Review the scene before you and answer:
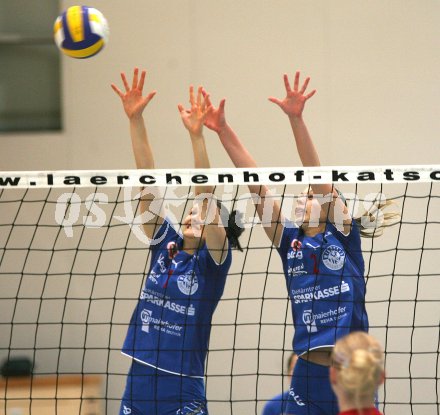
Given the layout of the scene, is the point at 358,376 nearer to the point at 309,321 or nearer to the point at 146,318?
the point at 309,321

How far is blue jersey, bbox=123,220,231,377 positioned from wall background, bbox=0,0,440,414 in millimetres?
3082

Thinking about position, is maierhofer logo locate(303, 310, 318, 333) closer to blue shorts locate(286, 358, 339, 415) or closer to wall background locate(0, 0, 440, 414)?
blue shorts locate(286, 358, 339, 415)

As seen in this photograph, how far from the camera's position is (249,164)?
4926 mm

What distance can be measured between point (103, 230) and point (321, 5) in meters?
2.78

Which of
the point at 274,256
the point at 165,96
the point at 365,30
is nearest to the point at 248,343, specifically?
the point at 274,256

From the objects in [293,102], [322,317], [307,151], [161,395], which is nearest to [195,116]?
[293,102]

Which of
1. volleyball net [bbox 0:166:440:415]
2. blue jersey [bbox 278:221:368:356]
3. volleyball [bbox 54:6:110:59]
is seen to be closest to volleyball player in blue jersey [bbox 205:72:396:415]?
blue jersey [bbox 278:221:368:356]

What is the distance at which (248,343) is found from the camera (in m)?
7.64

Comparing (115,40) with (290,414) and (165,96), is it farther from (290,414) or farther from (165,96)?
(290,414)

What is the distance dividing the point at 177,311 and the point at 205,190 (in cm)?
67

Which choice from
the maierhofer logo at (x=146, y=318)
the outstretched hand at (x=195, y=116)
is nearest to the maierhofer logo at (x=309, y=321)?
the maierhofer logo at (x=146, y=318)

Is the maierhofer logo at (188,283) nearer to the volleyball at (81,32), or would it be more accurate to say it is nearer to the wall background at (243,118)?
the volleyball at (81,32)

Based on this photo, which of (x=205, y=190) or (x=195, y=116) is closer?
(x=205, y=190)

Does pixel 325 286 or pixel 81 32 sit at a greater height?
pixel 81 32
